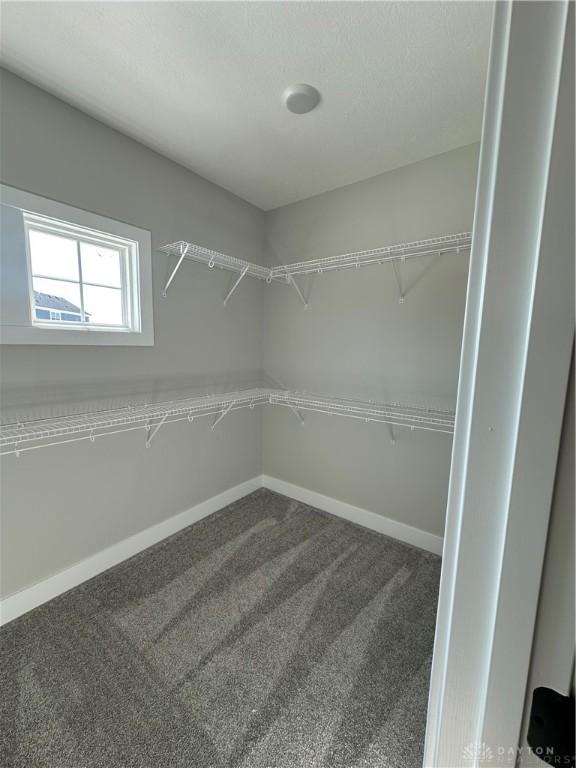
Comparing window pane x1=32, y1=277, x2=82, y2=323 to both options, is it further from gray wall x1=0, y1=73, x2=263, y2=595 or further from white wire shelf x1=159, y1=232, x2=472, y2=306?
white wire shelf x1=159, y1=232, x2=472, y2=306

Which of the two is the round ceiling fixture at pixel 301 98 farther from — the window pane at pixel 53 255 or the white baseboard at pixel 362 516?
the white baseboard at pixel 362 516

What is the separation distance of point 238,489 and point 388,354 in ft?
5.26

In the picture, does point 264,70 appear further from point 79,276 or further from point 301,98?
point 79,276

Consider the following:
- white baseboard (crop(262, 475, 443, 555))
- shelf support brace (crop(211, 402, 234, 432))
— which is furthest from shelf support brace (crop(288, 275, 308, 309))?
white baseboard (crop(262, 475, 443, 555))

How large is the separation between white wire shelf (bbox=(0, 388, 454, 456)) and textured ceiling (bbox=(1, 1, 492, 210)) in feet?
4.92

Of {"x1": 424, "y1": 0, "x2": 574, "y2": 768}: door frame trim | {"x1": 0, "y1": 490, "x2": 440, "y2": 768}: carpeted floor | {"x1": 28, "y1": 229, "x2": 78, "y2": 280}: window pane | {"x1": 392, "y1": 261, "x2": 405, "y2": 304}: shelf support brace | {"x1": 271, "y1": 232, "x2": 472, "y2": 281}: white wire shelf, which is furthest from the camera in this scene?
{"x1": 392, "y1": 261, "x2": 405, "y2": 304}: shelf support brace

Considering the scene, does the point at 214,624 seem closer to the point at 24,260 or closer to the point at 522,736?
the point at 522,736

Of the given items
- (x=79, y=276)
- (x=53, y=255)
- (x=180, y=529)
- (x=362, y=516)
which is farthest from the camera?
(x=362, y=516)

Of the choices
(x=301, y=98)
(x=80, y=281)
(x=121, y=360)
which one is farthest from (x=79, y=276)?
(x=301, y=98)

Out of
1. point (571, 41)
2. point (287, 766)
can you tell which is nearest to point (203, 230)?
point (571, 41)

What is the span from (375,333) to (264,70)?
144 centimetres

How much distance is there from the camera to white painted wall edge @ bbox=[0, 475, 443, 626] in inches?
62.7

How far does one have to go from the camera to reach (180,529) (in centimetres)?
224

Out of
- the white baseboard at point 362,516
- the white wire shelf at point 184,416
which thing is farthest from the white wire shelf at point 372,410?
the white baseboard at point 362,516
